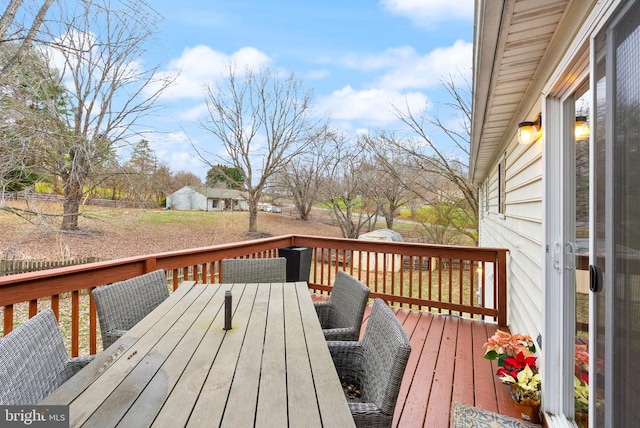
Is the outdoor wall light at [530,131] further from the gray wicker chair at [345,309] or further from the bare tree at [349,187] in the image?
the bare tree at [349,187]

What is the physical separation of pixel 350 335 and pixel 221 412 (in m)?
1.09

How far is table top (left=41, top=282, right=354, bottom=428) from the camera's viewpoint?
999 mm

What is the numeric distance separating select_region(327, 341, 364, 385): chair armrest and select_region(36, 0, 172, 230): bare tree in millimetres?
5032

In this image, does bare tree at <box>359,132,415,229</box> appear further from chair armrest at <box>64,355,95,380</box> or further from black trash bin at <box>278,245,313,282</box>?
chair armrest at <box>64,355,95,380</box>

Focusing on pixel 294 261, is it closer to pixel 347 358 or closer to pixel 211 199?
pixel 347 358

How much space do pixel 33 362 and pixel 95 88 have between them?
329 inches

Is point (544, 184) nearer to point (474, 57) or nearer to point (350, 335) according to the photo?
point (474, 57)

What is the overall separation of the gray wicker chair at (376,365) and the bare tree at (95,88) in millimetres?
5079

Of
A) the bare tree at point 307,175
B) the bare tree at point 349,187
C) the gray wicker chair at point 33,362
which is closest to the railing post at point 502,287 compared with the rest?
the gray wicker chair at point 33,362

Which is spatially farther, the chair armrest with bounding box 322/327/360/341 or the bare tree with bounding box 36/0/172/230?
the bare tree with bounding box 36/0/172/230

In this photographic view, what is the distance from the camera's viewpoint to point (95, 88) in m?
7.73

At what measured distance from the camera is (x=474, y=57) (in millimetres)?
2277

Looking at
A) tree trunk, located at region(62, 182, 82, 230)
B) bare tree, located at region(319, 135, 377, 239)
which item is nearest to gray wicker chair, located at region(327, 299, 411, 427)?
tree trunk, located at region(62, 182, 82, 230)

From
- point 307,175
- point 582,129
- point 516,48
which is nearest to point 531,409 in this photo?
point 582,129
